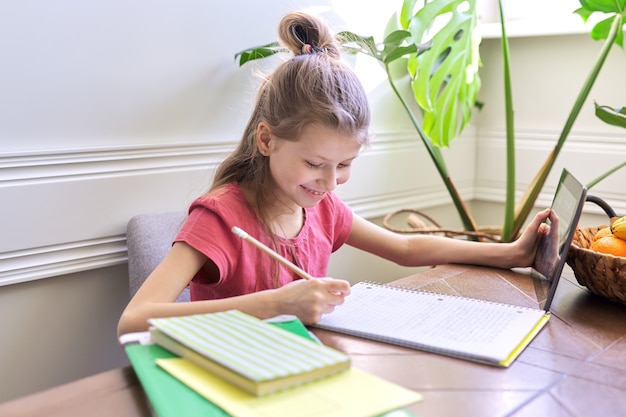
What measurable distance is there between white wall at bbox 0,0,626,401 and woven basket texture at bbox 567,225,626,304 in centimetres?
99

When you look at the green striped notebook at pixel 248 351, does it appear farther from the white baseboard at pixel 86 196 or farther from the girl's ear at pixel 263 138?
the white baseboard at pixel 86 196

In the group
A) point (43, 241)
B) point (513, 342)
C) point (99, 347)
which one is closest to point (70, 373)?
point (99, 347)

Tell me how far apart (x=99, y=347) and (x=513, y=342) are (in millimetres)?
1130

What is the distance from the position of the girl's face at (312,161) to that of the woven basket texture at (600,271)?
44 cm

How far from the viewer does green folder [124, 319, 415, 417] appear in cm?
79

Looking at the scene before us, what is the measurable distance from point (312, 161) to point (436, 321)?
373 mm

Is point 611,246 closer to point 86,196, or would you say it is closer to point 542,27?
point 86,196

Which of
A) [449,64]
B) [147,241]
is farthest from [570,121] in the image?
[147,241]

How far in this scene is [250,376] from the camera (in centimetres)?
80

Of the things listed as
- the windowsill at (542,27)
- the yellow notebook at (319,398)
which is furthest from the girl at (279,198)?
the windowsill at (542,27)

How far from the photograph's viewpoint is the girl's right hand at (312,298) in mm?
1128

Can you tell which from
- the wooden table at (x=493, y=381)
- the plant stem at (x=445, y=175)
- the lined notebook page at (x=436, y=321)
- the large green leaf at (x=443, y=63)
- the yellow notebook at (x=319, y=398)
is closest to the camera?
the yellow notebook at (x=319, y=398)

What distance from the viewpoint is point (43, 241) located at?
1700 mm

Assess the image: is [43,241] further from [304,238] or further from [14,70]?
[304,238]
